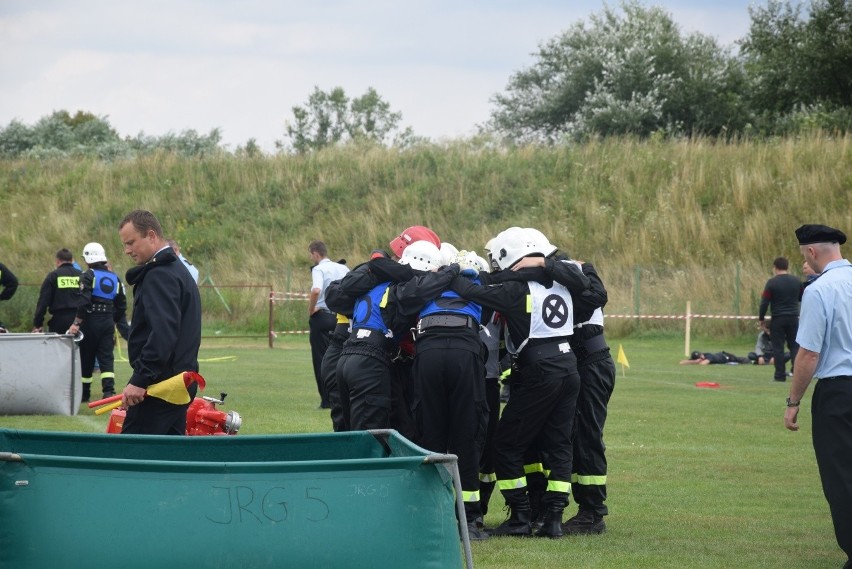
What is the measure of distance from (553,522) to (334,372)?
2.86m

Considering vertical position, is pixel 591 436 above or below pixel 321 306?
below

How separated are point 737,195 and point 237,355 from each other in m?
18.0

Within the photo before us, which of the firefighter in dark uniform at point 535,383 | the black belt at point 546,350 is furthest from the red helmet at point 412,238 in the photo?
the black belt at point 546,350

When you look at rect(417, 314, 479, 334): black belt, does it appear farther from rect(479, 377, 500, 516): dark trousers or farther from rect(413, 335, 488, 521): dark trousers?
rect(479, 377, 500, 516): dark trousers

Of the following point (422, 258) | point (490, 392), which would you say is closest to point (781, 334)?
point (490, 392)

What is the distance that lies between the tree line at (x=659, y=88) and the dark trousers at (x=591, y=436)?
33.1m

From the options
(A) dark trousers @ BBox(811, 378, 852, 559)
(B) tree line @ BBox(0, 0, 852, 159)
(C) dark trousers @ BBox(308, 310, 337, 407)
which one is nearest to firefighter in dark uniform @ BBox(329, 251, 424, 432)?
(A) dark trousers @ BBox(811, 378, 852, 559)

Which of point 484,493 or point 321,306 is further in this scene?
point 321,306

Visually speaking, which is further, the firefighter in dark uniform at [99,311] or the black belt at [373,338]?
the firefighter in dark uniform at [99,311]

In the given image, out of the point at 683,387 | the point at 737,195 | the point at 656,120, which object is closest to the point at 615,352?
the point at 683,387

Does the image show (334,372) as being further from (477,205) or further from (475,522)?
(477,205)

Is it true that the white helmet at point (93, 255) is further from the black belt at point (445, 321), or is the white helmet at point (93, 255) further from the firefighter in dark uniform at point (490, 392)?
the black belt at point (445, 321)

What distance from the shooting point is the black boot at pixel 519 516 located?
322 inches

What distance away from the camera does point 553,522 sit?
321 inches
